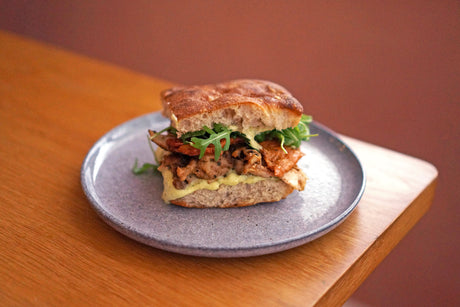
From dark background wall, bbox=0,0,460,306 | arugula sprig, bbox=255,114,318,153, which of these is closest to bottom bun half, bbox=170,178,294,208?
arugula sprig, bbox=255,114,318,153

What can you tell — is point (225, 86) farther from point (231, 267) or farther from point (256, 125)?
Result: point (231, 267)

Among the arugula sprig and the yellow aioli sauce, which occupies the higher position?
the arugula sprig

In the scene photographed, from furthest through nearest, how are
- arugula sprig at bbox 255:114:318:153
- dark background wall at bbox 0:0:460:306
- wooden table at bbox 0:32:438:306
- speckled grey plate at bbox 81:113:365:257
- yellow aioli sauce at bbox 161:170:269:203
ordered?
dark background wall at bbox 0:0:460:306 → arugula sprig at bbox 255:114:318:153 → yellow aioli sauce at bbox 161:170:269:203 → speckled grey plate at bbox 81:113:365:257 → wooden table at bbox 0:32:438:306

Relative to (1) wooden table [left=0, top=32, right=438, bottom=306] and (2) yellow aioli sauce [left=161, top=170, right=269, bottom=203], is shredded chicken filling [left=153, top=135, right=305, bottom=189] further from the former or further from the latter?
(1) wooden table [left=0, top=32, right=438, bottom=306]

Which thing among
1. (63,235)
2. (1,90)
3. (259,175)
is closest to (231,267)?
(259,175)

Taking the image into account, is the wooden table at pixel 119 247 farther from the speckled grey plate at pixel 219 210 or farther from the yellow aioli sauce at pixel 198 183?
the yellow aioli sauce at pixel 198 183

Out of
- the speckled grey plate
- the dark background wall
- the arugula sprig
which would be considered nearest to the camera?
the speckled grey plate

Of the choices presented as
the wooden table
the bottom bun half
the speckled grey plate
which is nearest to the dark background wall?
the wooden table

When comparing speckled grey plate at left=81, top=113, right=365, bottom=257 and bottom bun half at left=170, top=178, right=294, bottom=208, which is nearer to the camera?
speckled grey plate at left=81, top=113, right=365, bottom=257
